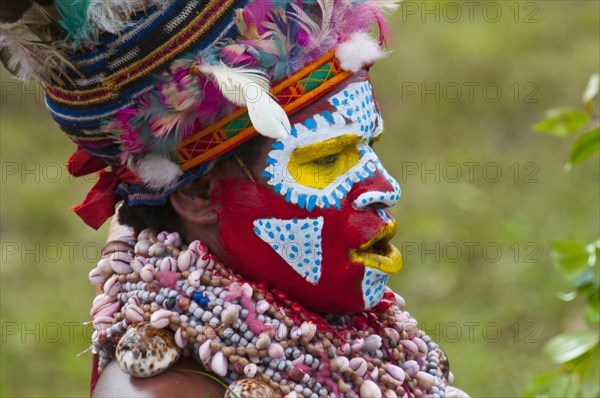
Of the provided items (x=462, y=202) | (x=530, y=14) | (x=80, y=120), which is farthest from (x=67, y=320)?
(x=530, y=14)

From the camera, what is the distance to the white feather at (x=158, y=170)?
9.21 ft

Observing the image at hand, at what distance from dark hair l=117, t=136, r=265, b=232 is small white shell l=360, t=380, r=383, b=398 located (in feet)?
2.39

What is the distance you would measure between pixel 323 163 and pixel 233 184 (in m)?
0.28

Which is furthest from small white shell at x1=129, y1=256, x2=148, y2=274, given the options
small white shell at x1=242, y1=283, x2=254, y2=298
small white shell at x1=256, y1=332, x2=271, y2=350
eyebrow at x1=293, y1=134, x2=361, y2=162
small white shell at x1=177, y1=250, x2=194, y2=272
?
eyebrow at x1=293, y1=134, x2=361, y2=162

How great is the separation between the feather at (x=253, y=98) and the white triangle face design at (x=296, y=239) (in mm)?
298

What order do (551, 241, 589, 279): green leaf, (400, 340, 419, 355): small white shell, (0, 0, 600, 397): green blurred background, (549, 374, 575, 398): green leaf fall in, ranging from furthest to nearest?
(0, 0, 600, 397): green blurred background, (400, 340, 419, 355): small white shell, (549, 374, 575, 398): green leaf, (551, 241, 589, 279): green leaf

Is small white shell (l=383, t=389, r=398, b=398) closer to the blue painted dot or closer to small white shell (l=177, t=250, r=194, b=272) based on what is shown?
small white shell (l=177, t=250, r=194, b=272)

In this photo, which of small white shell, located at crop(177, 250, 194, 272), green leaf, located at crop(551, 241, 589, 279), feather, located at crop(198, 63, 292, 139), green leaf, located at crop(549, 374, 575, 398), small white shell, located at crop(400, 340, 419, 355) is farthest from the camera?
small white shell, located at crop(400, 340, 419, 355)

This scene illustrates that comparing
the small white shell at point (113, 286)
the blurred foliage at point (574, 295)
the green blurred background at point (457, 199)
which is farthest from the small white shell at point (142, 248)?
the green blurred background at point (457, 199)

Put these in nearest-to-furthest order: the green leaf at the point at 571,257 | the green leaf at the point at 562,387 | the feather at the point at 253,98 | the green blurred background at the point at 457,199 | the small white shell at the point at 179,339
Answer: the green leaf at the point at 571,257, the green leaf at the point at 562,387, the feather at the point at 253,98, the small white shell at the point at 179,339, the green blurred background at the point at 457,199

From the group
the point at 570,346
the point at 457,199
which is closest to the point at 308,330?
the point at 570,346

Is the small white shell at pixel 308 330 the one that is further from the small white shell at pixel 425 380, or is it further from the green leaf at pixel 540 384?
the green leaf at pixel 540 384

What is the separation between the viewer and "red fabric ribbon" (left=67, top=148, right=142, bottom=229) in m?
3.07

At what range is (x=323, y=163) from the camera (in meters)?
2.84
